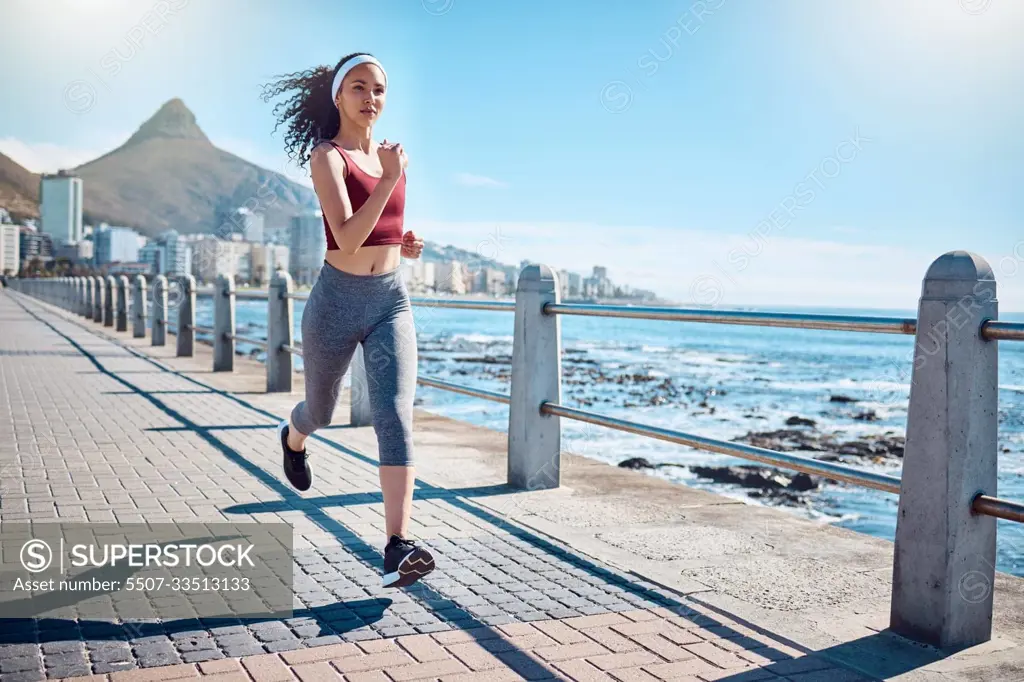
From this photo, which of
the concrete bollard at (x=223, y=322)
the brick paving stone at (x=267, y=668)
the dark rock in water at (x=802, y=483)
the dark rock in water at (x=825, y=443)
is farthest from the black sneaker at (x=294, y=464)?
the dark rock in water at (x=825, y=443)

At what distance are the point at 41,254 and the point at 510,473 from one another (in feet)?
657

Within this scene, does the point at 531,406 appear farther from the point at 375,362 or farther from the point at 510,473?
the point at 375,362

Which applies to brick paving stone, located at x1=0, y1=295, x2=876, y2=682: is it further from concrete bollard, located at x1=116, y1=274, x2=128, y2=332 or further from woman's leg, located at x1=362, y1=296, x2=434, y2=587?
concrete bollard, located at x1=116, y1=274, x2=128, y2=332

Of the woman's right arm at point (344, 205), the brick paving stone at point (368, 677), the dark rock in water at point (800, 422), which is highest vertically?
the woman's right arm at point (344, 205)

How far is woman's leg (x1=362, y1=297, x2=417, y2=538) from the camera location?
145 inches

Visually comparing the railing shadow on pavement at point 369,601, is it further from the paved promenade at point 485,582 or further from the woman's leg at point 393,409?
the woman's leg at point 393,409

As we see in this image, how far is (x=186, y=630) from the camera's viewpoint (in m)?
3.15

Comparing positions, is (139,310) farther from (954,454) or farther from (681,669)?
(954,454)

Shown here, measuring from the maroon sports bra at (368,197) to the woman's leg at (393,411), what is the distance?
0.31 meters

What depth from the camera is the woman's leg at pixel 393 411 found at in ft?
12.0

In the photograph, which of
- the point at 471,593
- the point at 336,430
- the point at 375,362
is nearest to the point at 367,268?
the point at 375,362

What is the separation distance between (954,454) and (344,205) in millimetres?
2269

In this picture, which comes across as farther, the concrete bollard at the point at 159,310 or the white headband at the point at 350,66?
the concrete bollard at the point at 159,310

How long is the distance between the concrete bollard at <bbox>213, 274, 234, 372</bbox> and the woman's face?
9.59 meters
